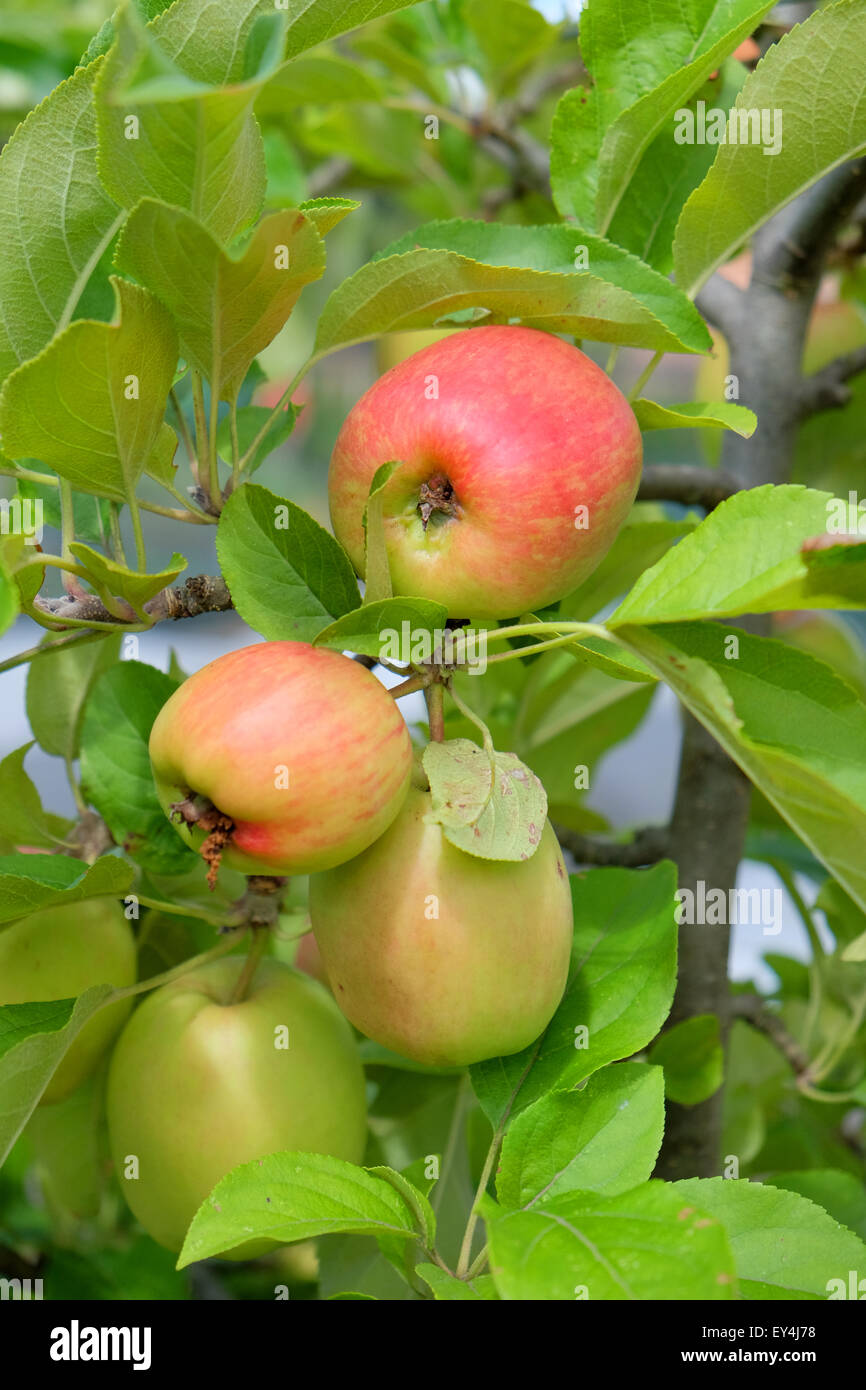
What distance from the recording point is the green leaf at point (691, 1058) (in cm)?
62

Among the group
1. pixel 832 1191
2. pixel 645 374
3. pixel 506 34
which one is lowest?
pixel 832 1191

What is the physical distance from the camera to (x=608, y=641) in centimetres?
43

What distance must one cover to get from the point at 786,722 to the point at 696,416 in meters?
0.14

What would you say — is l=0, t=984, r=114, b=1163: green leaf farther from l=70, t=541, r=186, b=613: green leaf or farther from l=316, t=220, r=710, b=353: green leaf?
l=316, t=220, r=710, b=353: green leaf

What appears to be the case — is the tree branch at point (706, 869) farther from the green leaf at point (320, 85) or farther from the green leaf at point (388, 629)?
the green leaf at point (320, 85)

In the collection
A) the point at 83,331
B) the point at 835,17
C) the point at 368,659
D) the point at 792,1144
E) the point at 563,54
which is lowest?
the point at 792,1144

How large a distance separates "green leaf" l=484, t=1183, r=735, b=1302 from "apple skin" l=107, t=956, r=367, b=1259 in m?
0.13

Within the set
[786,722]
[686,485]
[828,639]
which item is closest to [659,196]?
[686,485]

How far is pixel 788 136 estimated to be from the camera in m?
0.47

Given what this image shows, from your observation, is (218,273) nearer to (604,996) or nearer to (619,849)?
(604,996)

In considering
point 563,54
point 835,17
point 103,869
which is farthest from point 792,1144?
point 563,54

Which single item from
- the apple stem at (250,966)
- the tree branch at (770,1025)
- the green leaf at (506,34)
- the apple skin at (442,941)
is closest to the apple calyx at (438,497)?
the apple skin at (442,941)
